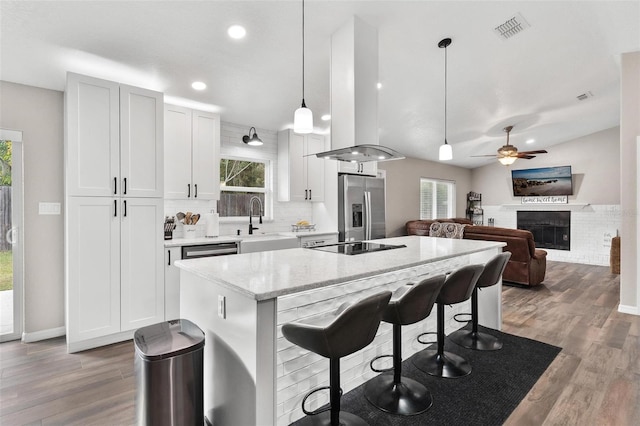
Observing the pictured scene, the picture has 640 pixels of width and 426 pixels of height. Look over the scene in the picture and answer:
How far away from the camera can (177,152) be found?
3889 mm

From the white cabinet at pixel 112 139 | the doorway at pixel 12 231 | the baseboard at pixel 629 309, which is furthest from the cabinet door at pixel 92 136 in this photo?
the baseboard at pixel 629 309

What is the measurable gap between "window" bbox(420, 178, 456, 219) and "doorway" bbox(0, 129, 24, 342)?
7670 mm

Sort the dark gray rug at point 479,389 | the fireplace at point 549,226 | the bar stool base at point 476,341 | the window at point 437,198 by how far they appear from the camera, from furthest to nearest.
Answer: the window at point 437,198, the fireplace at point 549,226, the bar stool base at point 476,341, the dark gray rug at point 479,389

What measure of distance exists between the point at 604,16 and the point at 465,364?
12.2 ft

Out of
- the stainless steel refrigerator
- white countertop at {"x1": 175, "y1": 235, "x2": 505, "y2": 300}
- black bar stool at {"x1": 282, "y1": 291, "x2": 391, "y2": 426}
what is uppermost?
the stainless steel refrigerator

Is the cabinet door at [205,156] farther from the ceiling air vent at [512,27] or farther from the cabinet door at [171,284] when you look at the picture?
the ceiling air vent at [512,27]

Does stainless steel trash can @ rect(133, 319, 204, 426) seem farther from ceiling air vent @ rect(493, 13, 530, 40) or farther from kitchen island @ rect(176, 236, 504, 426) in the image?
ceiling air vent @ rect(493, 13, 530, 40)

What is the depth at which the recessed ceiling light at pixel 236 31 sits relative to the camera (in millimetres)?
2699

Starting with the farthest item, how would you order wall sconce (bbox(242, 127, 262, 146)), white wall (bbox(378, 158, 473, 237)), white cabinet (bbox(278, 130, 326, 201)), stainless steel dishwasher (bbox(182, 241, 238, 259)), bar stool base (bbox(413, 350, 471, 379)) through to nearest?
1. white wall (bbox(378, 158, 473, 237))
2. white cabinet (bbox(278, 130, 326, 201))
3. wall sconce (bbox(242, 127, 262, 146))
4. stainless steel dishwasher (bbox(182, 241, 238, 259))
5. bar stool base (bbox(413, 350, 471, 379))

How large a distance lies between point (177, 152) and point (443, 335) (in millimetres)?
3468

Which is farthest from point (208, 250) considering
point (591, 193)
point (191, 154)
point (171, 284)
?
point (591, 193)

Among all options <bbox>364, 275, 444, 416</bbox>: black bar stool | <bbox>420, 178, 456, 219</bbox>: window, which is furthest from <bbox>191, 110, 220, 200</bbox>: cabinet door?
<bbox>420, 178, 456, 219</bbox>: window

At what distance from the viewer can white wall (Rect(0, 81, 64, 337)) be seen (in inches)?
124

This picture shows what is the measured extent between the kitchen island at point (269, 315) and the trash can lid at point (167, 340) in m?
0.14
